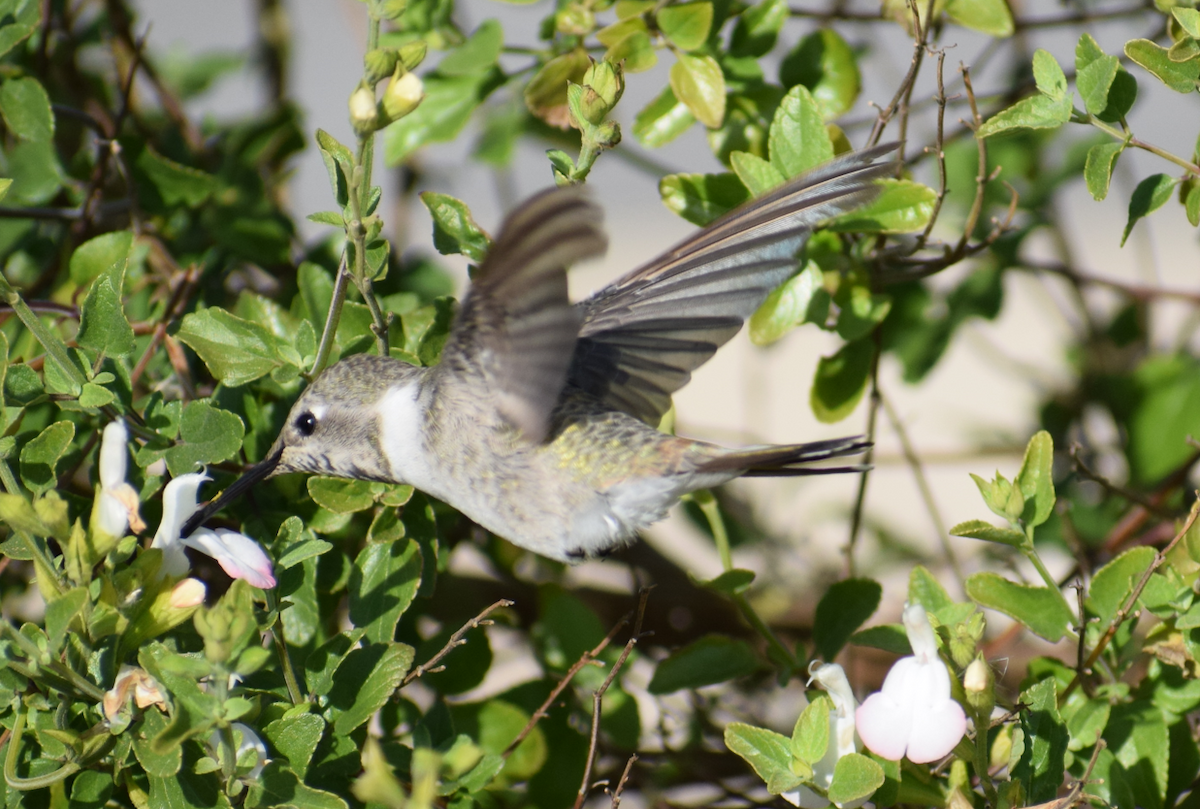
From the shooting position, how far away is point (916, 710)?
81 centimetres

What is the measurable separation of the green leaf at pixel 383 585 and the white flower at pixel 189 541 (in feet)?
0.44

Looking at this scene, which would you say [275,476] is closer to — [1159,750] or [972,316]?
[1159,750]

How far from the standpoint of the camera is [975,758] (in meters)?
0.82

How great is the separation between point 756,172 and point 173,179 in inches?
27.4

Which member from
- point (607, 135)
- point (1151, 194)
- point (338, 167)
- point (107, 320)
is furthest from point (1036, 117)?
point (107, 320)

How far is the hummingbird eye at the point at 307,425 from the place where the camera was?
1.00m

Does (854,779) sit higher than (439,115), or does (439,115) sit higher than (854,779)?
(439,115)

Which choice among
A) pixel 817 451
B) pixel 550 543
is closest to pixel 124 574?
pixel 550 543

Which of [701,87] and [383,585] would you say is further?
[701,87]

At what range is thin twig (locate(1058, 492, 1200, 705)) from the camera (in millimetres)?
884

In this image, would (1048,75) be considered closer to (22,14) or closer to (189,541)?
(189,541)

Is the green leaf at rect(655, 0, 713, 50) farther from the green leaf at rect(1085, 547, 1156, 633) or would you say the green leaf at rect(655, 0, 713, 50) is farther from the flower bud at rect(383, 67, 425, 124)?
the green leaf at rect(1085, 547, 1156, 633)

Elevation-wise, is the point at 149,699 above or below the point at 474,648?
above

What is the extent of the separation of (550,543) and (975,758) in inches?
16.9
